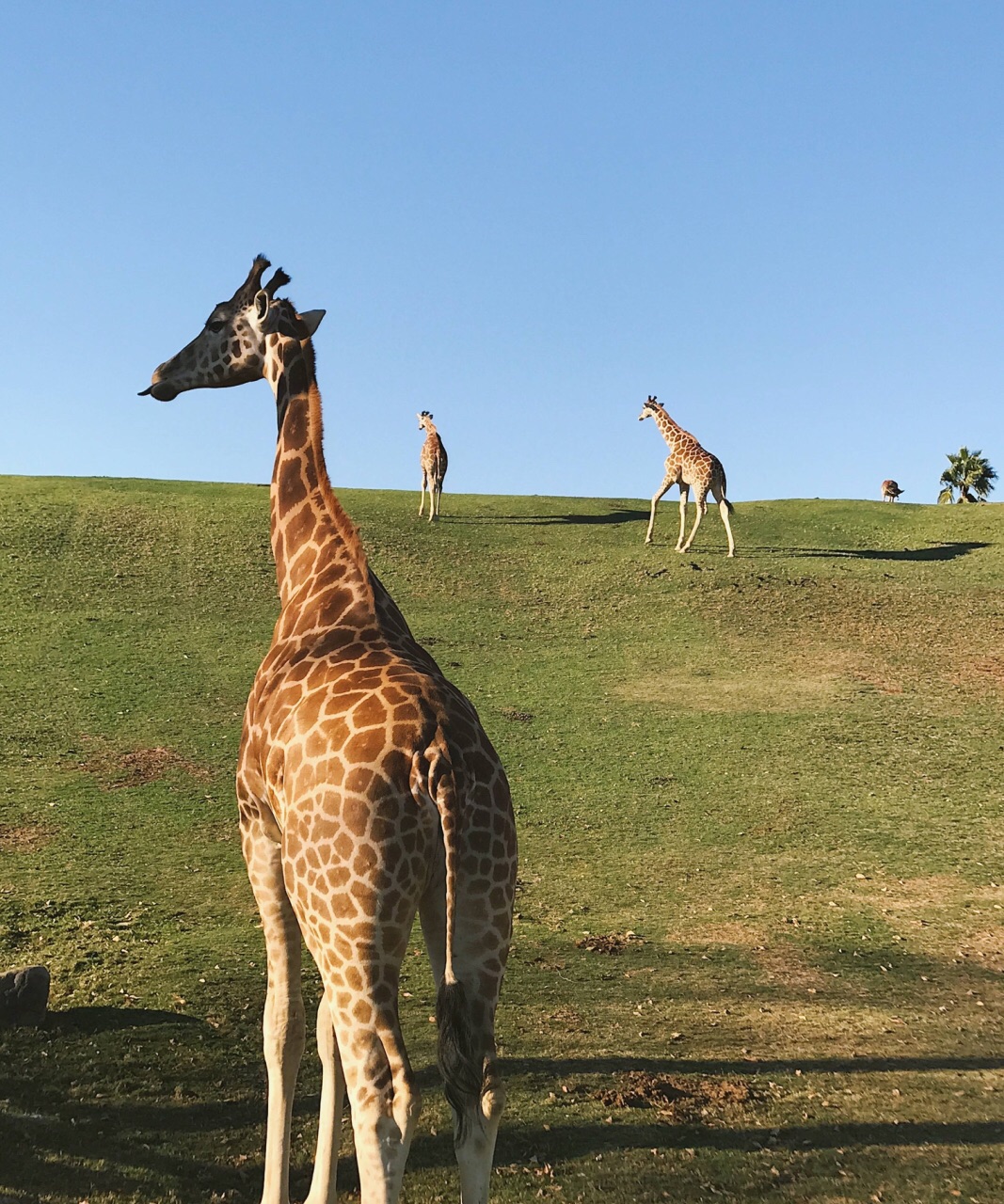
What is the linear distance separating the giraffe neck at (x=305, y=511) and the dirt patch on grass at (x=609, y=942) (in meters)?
4.93

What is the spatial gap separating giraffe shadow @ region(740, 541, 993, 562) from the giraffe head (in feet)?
67.5

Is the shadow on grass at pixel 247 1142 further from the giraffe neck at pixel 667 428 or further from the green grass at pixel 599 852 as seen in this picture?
the giraffe neck at pixel 667 428

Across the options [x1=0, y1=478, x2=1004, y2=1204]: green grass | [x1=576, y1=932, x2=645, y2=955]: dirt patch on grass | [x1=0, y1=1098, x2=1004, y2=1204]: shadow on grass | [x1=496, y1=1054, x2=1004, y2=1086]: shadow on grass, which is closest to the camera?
[x1=0, y1=1098, x2=1004, y2=1204]: shadow on grass

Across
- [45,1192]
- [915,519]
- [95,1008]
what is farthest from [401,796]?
[915,519]

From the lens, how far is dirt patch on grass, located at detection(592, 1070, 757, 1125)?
6.58m

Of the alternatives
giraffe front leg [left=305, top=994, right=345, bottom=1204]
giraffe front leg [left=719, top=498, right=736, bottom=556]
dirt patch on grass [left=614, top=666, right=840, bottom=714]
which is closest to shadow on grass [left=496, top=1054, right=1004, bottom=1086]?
giraffe front leg [left=305, top=994, right=345, bottom=1204]

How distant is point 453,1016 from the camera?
459 centimetres

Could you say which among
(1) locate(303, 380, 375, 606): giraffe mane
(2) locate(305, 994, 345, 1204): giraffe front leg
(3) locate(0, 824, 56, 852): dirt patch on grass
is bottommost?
(3) locate(0, 824, 56, 852): dirt patch on grass

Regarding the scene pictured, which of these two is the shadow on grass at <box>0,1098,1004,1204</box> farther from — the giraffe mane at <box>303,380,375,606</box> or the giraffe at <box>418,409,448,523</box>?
the giraffe at <box>418,409,448,523</box>

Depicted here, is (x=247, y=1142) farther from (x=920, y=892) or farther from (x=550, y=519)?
(x=550, y=519)

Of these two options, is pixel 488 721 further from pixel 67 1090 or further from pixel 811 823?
pixel 67 1090

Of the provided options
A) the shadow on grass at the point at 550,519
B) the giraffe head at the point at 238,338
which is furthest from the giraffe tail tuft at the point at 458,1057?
the shadow on grass at the point at 550,519

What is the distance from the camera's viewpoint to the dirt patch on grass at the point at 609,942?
9.99 metres

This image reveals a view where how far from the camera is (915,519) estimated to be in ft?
104
